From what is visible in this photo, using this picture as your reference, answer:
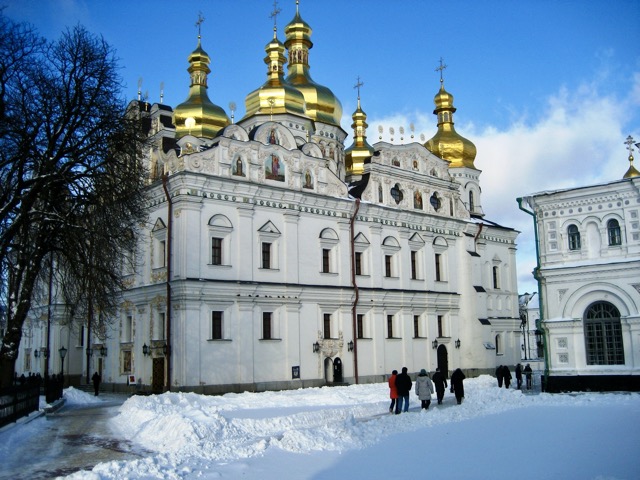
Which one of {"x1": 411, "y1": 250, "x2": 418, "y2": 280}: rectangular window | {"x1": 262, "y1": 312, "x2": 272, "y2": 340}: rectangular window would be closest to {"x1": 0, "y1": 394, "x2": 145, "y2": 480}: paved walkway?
{"x1": 262, "y1": 312, "x2": 272, "y2": 340}: rectangular window

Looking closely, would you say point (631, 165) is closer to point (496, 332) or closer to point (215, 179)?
point (496, 332)

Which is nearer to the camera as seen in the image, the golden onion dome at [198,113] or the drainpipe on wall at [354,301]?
the drainpipe on wall at [354,301]

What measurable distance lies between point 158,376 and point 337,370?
909 cm

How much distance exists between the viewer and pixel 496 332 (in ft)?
148

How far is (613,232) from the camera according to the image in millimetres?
27656

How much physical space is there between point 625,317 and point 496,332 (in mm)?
18968

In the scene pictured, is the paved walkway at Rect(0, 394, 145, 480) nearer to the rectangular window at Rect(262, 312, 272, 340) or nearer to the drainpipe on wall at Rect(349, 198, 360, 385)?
the rectangular window at Rect(262, 312, 272, 340)

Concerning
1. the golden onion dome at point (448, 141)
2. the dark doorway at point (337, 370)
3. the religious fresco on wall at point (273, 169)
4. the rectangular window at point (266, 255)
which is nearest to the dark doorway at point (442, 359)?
the dark doorway at point (337, 370)

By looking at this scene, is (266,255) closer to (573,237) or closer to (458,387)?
(458,387)

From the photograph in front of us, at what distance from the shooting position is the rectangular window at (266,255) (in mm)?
32438

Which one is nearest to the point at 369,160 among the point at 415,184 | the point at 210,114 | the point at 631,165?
the point at 415,184

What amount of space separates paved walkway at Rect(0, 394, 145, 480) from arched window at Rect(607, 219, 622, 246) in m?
20.0

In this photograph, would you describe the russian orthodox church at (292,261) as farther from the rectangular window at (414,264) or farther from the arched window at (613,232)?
the arched window at (613,232)

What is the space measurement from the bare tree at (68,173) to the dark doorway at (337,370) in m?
15.8
